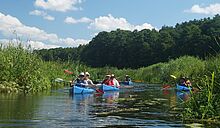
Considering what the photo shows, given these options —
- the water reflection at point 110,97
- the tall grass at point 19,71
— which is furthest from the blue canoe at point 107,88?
the tall grass at point 19,71

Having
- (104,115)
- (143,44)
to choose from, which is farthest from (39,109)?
(143,44)

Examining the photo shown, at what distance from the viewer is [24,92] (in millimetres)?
24047

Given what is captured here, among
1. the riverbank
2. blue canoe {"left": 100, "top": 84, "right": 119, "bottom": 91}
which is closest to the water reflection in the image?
blue canoe {"left": 100, "top": 84, "right": 119, "bottom": 91}

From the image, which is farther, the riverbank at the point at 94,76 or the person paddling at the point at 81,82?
the person paddling at the point at 81,82

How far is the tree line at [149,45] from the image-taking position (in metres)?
85.8

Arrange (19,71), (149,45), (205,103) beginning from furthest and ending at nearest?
(149,45) → (19,71) → (205,103)

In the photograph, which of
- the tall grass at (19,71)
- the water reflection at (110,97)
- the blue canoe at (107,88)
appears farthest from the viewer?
the blue canoe at (107,88)

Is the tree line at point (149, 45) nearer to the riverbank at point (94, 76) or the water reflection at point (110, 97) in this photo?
the riverbank at point (94, 76)

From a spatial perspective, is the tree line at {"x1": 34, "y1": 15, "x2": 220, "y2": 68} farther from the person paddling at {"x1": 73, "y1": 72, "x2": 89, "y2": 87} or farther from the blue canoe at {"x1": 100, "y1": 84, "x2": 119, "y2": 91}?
the person paddling at {"x1": 73, "y1": 72, "x2": 89, "y2": 87}

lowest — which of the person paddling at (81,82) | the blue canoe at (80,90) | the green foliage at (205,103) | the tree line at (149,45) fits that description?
the green foliage at (205,103)

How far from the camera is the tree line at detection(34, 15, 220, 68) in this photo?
85812mm

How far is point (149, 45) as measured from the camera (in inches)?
4090

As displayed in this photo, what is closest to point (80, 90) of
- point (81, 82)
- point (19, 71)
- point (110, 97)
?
point (81, 82)

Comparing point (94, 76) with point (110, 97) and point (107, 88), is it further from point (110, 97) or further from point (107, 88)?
point (110, 97)
